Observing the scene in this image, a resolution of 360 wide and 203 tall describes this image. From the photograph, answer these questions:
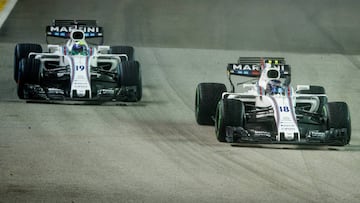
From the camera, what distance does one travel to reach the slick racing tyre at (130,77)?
821 inches

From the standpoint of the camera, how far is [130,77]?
20.9 metres

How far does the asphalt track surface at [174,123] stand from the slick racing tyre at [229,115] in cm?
29

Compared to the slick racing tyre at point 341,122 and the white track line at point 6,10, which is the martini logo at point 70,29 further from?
the slick racing tyre at point 341,122

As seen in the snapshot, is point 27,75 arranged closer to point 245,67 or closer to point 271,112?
point 245,67

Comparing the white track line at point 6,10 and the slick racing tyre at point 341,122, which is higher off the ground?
the white track line at point 6,10

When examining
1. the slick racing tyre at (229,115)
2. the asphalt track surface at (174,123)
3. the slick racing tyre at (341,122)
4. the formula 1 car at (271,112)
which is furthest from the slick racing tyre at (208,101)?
the slick racing tyre at (341,122)

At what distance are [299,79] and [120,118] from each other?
6.20m

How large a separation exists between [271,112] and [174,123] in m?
2.07

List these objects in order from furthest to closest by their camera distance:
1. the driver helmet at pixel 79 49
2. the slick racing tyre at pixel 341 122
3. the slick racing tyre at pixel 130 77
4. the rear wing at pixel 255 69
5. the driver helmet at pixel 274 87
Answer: the driver helmet at pixel 79 49, the slick racing tyre at pixel 130 77, the rear wing at pixel 255 69, the driver helmet at pixel 274 87, the slick racing tyre at pixel 341 122

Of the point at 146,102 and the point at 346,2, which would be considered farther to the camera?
the point at 346,2

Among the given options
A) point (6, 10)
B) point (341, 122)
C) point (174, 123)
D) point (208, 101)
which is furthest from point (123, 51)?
point (6, 10)

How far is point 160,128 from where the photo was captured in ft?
61.0

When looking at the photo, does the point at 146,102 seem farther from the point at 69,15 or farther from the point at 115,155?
the point at 69,15

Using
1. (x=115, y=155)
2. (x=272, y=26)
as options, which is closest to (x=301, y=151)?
(x=115, y=155)
